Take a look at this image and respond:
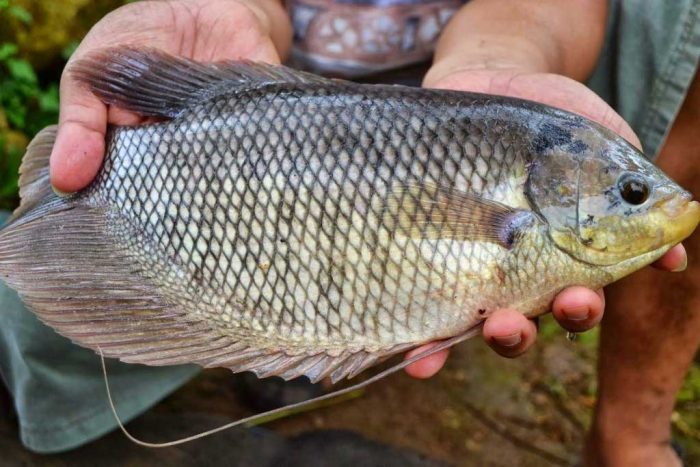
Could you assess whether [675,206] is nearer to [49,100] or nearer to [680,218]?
[680,218]

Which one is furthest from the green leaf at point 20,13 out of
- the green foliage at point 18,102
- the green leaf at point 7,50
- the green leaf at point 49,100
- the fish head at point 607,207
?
the fish head at point 607,207

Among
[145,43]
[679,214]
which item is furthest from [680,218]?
[145,43]

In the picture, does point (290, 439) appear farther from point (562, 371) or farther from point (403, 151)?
point (403, 151)

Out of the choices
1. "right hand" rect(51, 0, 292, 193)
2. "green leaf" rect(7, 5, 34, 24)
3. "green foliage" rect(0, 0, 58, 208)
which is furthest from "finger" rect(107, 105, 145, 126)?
"green leaf" rect(7, 5, 34, 24)

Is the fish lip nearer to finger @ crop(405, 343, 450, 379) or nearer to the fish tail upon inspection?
finger @ crop(405, 343, 450, 379)

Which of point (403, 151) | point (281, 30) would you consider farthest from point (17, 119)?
point (403, 151)

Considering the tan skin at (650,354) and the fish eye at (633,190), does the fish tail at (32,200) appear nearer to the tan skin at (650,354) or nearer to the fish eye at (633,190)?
the fish eye at (633,190)
